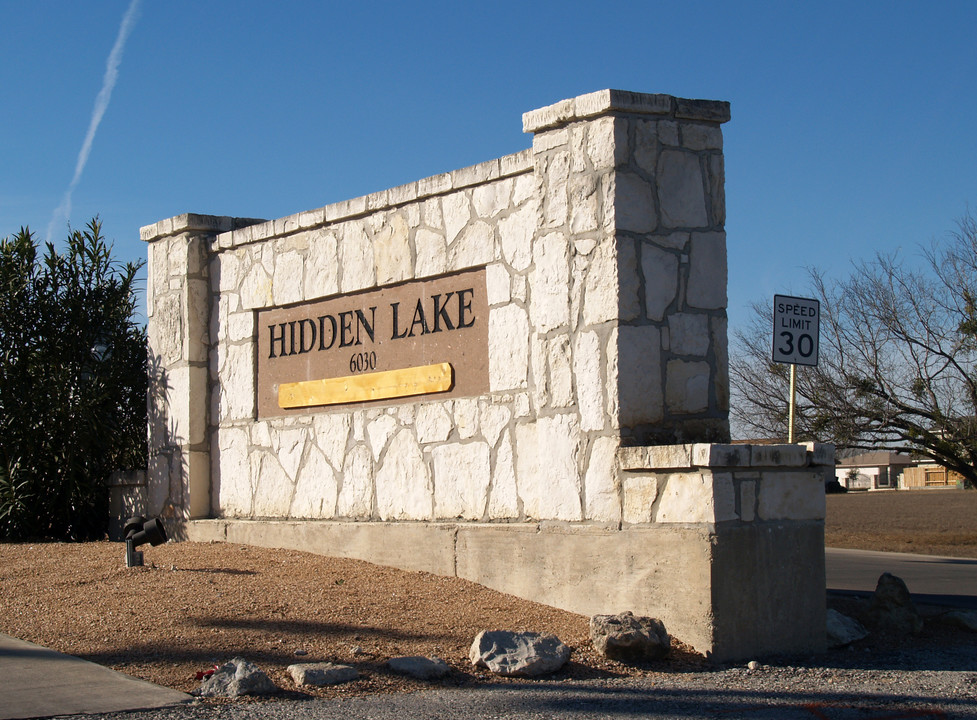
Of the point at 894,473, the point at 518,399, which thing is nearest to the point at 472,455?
the point at 518,399

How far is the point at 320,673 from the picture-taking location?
6.37 metres

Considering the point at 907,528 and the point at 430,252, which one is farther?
the point at 907,528

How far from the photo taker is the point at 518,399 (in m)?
8.72

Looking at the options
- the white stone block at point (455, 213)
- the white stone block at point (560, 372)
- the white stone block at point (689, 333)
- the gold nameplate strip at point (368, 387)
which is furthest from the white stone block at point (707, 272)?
the gold nameplate strip at point (368, 387)

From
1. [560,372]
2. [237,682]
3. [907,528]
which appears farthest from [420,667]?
[907,528]

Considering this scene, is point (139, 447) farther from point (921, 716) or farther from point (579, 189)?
point (921, 716)

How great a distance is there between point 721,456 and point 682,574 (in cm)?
83

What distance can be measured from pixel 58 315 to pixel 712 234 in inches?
310

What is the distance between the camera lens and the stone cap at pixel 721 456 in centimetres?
731

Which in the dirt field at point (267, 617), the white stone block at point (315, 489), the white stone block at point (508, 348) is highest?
the white stone block at point (508, 348)

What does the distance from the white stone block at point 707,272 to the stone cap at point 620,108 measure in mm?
910

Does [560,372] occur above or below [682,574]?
above

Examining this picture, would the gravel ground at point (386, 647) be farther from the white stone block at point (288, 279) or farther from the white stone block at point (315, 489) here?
the white stone block at point (288, 279)

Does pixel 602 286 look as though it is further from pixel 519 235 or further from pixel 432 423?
pixel 432 423
